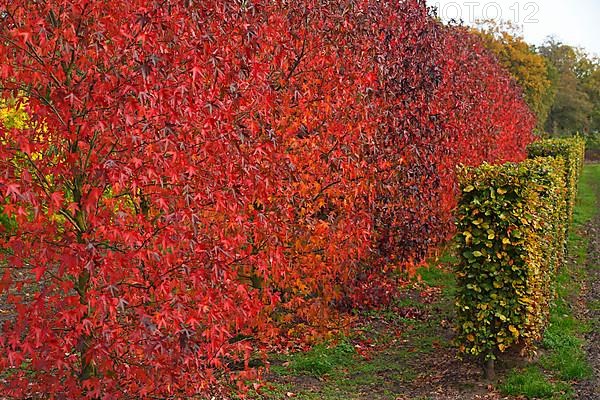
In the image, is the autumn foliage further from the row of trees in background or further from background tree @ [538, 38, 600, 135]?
background tree @ [538, 38, 600, 135]

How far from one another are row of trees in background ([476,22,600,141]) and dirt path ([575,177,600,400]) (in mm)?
23785

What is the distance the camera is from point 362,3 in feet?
23.0

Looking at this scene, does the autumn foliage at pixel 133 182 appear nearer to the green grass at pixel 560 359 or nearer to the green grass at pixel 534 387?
the green grass at pixel 534 387

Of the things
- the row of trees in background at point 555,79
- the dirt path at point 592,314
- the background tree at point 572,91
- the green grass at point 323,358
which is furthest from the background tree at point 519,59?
the green grass at point 323,358

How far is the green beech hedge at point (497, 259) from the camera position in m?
5.79

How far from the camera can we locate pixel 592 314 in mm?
7949

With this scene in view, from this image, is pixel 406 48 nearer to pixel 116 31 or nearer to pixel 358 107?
pixel 358 107

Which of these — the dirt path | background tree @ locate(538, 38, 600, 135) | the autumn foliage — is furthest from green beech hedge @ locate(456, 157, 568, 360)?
background tree @ locate(538, 38, 600, 135)

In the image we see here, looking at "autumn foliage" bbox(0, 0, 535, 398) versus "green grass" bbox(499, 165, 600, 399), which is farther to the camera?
"green grass" bbox(499, 165, 600, 399)

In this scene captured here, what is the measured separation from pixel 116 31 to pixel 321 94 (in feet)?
9.42

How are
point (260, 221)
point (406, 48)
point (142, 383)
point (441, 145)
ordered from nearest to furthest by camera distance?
1. point (142, 383)
2. point (260, 221)
3. point (406, 48)
4. point (441, 145)

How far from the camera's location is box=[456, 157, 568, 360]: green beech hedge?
579 cm

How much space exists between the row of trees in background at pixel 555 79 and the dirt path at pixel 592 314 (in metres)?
23.8

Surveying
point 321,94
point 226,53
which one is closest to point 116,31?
point 226,53
